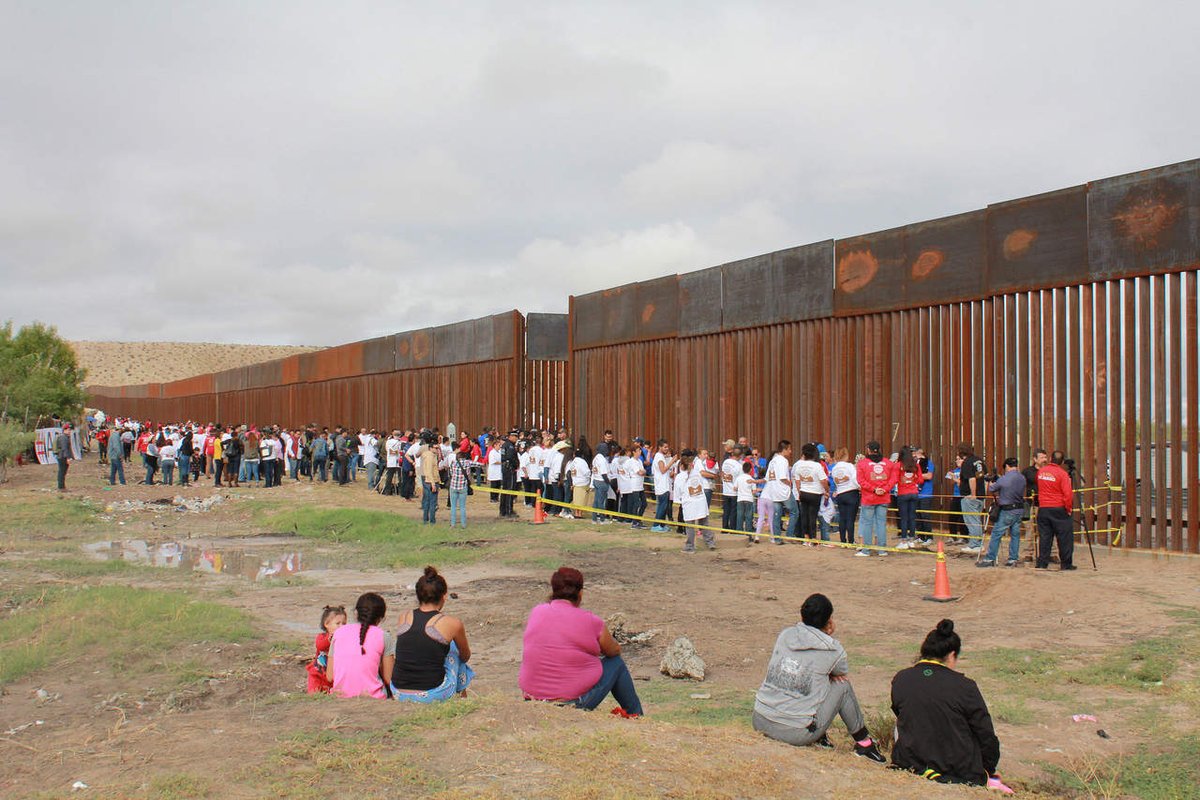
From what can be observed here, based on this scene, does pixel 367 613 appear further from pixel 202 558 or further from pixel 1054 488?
pixel 202 558

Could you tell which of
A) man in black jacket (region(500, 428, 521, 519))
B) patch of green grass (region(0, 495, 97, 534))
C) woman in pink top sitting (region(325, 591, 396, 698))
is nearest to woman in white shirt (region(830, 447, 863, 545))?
man in black jacket (region(500, 428, 521, 519))

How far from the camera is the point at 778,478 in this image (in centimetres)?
1609

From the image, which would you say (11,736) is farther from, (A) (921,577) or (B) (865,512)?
(B) (865,512)

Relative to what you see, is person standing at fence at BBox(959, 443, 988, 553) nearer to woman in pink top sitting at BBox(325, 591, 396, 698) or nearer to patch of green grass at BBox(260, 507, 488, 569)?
patch of green grass at BBox(260, 507, 488, 569)

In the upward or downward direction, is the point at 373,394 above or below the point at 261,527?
above

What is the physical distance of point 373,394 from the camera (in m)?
38.3

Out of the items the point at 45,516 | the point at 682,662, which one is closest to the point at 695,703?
the point at 682,662

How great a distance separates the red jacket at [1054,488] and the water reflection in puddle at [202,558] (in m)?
10.0

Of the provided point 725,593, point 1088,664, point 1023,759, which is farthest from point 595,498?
point 1023,759

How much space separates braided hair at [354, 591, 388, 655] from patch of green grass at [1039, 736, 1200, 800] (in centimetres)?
418

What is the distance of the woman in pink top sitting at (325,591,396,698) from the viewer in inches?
256

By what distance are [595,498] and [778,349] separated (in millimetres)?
4744

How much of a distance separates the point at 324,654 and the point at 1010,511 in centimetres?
948

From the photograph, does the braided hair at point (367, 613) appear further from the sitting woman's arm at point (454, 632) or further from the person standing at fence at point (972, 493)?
the person standing at fence at point (972, 493)
